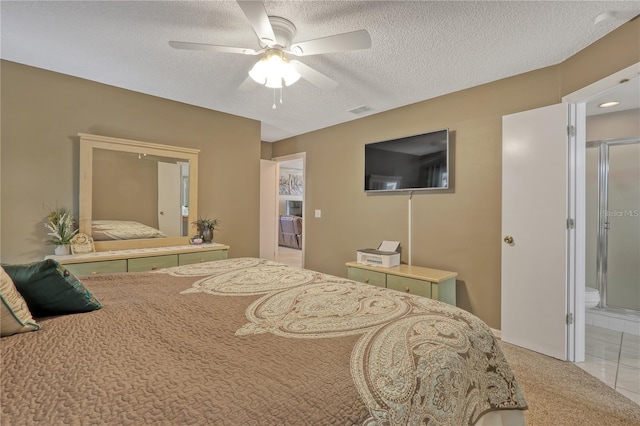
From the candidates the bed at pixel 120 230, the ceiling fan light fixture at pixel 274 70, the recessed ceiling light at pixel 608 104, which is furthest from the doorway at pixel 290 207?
the recessed ceiling light at pixel 608 104

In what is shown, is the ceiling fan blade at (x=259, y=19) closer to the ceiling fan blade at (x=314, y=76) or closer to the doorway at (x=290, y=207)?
the ceiling fan blade at (x=314, y=76)

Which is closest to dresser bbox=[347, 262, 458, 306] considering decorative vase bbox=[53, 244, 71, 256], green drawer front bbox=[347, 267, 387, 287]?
green drawer front bbox=[347, 267, 387, 287]

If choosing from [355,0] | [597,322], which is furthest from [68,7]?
[597,322]

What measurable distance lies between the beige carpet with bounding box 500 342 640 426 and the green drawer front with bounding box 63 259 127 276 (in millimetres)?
3239

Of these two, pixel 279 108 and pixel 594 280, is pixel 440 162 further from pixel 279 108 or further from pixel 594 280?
pixel 594 280

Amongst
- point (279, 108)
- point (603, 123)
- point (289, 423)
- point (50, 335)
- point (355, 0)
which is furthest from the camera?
point (279, 108)

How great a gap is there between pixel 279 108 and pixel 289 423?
351 centimetres

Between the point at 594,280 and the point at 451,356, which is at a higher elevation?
the point at 451,356

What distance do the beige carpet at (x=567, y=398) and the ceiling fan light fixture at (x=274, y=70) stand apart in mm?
2619

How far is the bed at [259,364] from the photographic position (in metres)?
0.64

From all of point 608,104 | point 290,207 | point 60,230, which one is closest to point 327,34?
point 60,230

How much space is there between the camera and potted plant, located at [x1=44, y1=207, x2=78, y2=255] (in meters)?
2.57

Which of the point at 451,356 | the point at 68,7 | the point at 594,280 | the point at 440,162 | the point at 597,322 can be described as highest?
the point at 68,7

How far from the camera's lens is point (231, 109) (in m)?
3.70
